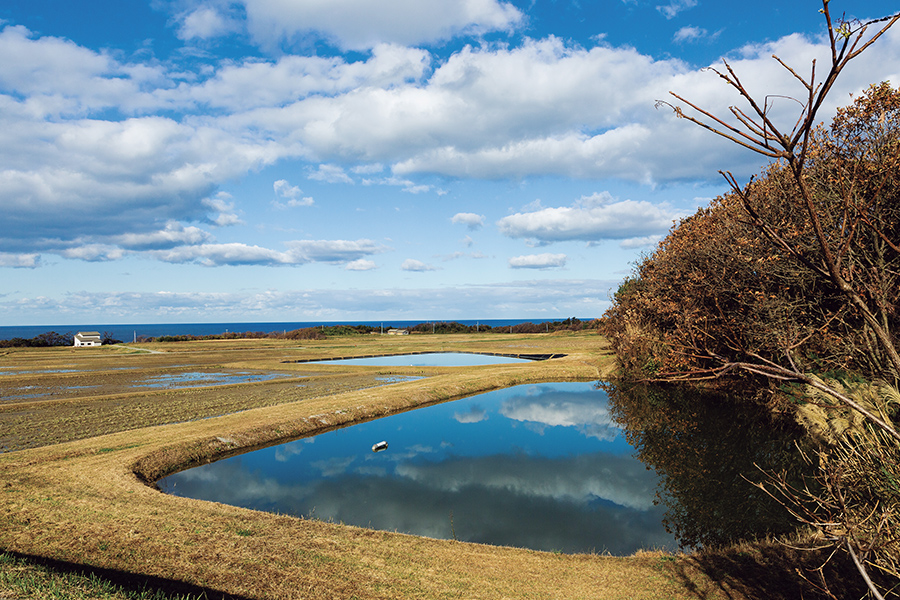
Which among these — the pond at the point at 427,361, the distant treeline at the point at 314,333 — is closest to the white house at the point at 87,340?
the distant treeline at the point at 314,333

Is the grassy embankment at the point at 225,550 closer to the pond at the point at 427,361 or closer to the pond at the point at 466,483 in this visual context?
the pond at the point at 466,483

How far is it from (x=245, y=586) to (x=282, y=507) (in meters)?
6.58

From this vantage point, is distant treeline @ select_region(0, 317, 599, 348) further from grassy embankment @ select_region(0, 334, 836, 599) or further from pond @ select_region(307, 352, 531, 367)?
grassy embankment @ select_region(0, 334, 836, 599)

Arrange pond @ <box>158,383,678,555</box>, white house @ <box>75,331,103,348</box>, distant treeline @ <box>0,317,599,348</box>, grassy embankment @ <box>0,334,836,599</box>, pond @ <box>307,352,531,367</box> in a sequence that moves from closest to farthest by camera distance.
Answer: grassy embankment @ <box>0,334,836,599</box> < pond @ <box>158,383,678,555</box> < pond @ <box>307,352,531,367</box> < white house @ <box>75,331,103,348</box> < distant treeline @ <box>0,317,599,348</box>

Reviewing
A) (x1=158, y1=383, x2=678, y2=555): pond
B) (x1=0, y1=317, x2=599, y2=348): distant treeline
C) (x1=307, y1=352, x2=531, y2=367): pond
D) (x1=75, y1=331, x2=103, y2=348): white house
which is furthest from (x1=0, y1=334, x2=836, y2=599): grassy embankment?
(x1=0, y1=317, x2=599, y2=348): distant treeline

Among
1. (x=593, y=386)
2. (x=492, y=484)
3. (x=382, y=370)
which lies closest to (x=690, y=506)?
(x=492, y=484)

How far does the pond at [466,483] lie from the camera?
14180 millimetres

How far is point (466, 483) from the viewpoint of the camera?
18109 millimetres

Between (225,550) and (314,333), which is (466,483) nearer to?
(225,550)

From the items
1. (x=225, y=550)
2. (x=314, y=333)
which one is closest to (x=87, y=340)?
(x=314, y=333)

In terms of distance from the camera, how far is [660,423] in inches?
1065

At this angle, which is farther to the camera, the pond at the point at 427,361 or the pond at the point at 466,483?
the pond at the point at 427,361

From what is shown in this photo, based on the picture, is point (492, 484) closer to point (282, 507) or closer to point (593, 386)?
point (282, 507)

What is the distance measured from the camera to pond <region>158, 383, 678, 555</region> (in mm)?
14180
